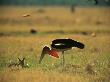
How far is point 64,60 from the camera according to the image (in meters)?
9.61

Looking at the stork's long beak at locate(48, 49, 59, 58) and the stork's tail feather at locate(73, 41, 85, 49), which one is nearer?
the stork's tail feather at locate(73, 41, 85, 49)

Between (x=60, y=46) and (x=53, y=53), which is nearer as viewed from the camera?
(x=60, y=46)

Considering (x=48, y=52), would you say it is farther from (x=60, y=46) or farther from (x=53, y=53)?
(x=60, y=46)

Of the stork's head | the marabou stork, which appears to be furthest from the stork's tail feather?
the stork's head

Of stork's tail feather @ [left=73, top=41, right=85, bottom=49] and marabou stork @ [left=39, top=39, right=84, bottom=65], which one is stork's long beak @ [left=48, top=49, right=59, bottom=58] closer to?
marabou stork @ [left=39, top=39, right=84, bottom=65]

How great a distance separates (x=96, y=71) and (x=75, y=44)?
708mm

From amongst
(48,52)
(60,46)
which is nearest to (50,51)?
(48,52)

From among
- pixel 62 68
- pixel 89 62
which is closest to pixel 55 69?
pixel 62 68

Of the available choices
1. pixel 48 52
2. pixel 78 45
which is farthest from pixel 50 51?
pixel 78 45

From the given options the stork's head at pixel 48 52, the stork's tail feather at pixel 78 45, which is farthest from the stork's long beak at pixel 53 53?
the stork's tail feather at pixel 78 45

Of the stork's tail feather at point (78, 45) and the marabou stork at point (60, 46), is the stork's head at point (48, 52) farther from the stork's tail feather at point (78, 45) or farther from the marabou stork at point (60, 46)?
the stork's tail feather at point (78, 45)

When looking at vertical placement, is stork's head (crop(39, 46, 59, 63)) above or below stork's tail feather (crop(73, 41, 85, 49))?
below

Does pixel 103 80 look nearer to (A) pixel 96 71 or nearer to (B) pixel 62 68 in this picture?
(A) pixel 96 71

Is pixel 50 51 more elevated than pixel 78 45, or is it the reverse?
pixel 78 45
